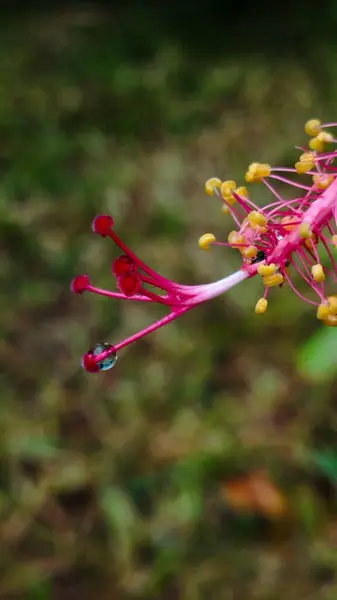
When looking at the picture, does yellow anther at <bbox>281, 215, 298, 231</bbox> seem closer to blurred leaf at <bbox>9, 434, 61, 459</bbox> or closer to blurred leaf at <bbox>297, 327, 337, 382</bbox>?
blurred leaf at <bbox>297, 327, 337, 382</bbox>

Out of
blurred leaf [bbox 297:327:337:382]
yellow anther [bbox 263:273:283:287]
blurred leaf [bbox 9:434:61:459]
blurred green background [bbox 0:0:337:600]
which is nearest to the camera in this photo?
yellow anther [bbox 263:273:283:287]

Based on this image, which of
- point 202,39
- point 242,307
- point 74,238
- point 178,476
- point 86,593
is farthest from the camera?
point 202,39

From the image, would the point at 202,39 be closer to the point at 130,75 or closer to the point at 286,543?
the point at 130,75

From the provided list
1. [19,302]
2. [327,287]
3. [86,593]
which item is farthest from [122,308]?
[86,593]

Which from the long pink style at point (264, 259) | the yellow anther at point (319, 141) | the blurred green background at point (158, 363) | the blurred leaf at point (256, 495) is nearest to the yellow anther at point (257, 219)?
the long pink style at point (264, 259)

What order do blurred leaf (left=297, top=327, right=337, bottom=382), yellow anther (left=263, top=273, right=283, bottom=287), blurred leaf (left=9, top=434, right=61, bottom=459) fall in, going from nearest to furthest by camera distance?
yellow anther (left=263, top=273, right=283, bottom=287) < blurred leaf (left=297, top=327, right=337, bottom=382) < blurred leaf (left=9, top=434, right=61, bottom=459)

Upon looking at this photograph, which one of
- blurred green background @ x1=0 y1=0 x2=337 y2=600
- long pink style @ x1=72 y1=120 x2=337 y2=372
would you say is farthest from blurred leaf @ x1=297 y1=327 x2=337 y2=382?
long pink style @ x1=72 y1=120 x2=337 y2=372
